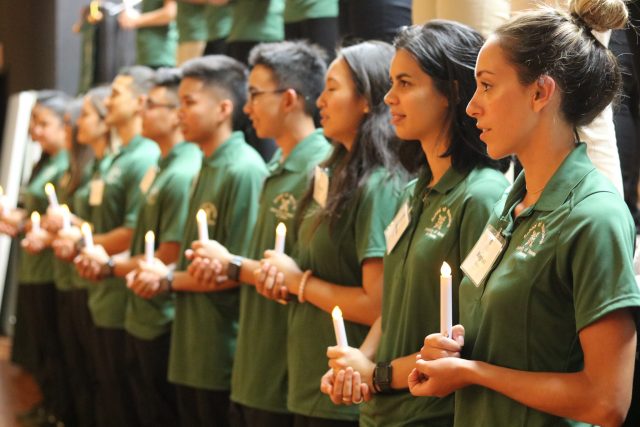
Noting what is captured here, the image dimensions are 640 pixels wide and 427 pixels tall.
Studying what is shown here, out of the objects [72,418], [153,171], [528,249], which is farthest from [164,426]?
[528,249]

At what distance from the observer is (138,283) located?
12.0 ft

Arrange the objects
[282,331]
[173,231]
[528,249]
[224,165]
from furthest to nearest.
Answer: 1. [173,231]
2. [224,165]
3. [282,331]
4. [528,249]

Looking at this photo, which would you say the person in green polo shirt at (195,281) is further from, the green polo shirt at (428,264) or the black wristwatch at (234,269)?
the green polo shirt at (428,264)

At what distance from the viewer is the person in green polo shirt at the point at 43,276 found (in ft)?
18.7

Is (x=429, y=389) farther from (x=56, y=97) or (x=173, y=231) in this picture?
(x=56, y=97)

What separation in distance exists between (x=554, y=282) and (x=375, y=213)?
3.18 feet

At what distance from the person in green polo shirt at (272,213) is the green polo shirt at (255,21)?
30.3 inches

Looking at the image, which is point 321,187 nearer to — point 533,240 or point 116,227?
point 533,240

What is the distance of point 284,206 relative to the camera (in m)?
3.10

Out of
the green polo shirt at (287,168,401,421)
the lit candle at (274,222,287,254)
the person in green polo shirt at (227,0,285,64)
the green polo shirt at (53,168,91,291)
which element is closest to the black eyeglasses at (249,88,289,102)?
the green polo shirt at (287,168,401,421)

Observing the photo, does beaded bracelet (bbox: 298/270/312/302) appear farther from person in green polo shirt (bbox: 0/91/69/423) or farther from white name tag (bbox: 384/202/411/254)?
person in green polo shirt (bbox: 0/91/69/423)

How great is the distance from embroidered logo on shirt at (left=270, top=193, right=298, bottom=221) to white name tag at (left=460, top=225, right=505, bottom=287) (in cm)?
118

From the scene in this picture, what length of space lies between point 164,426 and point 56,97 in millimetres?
3052

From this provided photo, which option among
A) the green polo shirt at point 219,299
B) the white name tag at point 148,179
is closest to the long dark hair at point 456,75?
the green polo shirt at point 219,299
